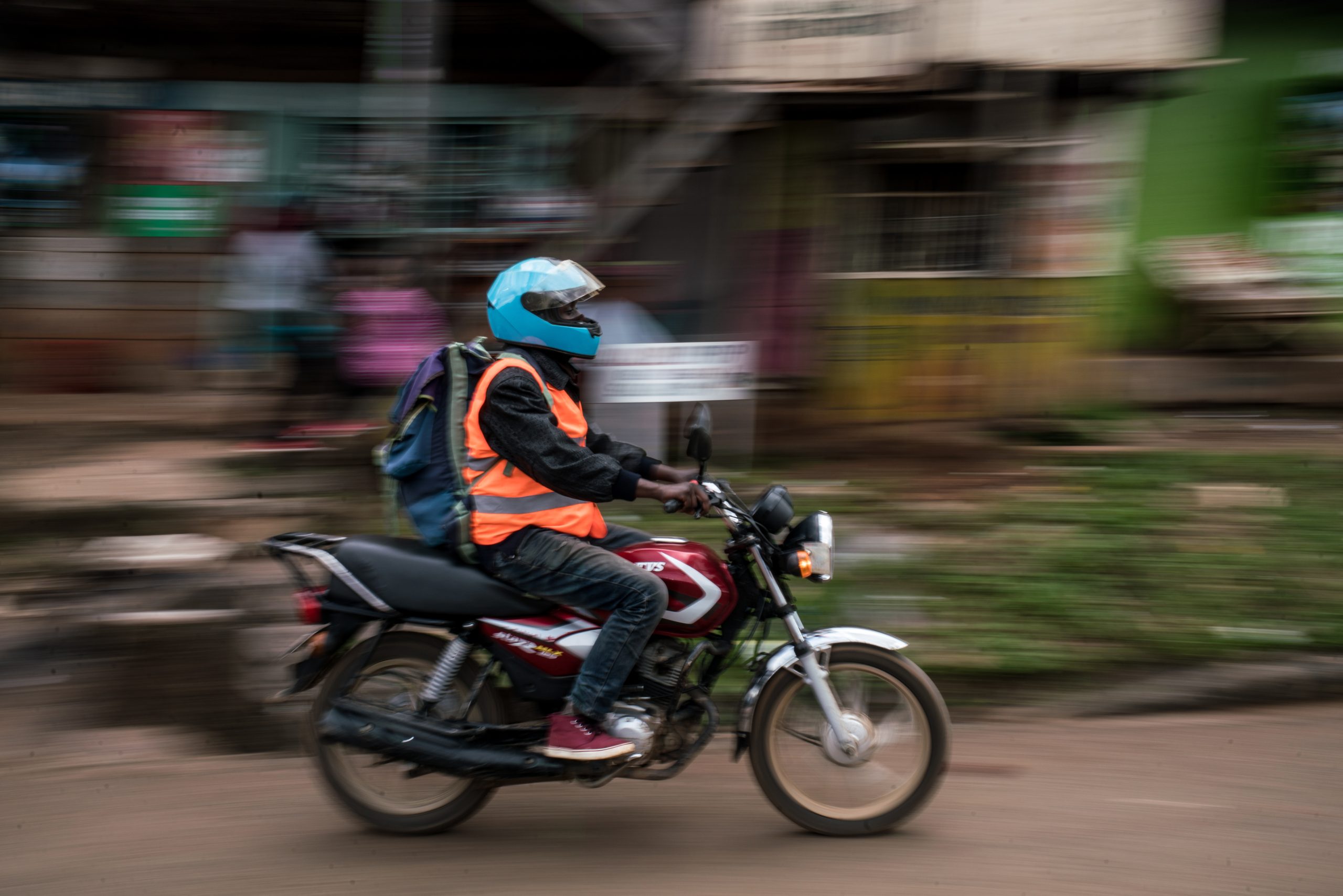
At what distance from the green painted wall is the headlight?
22.8 feet

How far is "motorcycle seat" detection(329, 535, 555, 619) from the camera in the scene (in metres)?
3.65

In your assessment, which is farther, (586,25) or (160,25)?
(160,25)

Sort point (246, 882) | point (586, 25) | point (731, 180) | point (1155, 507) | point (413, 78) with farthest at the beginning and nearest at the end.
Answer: point (731, 180) → point (586, 25) → point (413, 78) → point (1155, 507) → point (246, 882)

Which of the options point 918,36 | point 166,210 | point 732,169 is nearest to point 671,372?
point 732,169

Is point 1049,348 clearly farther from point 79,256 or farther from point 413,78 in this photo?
point 79,256

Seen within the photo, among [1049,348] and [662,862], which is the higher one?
[1049,348]

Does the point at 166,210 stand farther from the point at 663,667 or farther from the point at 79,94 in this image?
the point at 663,667

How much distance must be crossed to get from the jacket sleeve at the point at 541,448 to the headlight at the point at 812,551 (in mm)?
528

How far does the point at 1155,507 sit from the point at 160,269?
745 cm

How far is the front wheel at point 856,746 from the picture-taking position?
144 inches

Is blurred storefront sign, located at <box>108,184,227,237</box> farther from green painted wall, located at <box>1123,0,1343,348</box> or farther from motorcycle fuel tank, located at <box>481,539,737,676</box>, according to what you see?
green painted wall, located at <box>1123,0,1343,348</box>

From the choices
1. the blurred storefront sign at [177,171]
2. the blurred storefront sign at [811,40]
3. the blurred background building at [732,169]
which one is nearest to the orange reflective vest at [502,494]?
the blurred background building at [732,169]

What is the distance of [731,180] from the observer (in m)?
8.38

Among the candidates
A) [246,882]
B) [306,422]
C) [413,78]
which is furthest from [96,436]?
[246,882]
